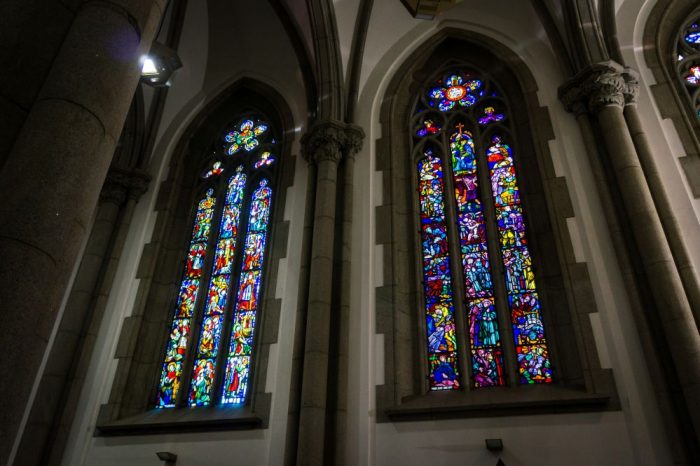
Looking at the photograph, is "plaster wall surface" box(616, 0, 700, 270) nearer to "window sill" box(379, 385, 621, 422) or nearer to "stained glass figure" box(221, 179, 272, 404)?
"window sill" box(379, 385, 621, 422)

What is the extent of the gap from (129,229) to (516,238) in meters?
5.77

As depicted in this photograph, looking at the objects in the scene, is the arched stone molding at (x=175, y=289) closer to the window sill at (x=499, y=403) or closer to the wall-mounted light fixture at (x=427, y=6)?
the window sill at (x=499, y=403)

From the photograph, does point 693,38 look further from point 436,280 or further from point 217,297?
point 217,297

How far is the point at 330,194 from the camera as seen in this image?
22.4 ft

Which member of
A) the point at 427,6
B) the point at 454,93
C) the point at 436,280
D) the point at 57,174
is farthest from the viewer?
the point at 427,6

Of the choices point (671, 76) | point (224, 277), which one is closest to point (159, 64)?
point (224, 277)

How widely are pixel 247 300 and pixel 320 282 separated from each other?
1.60 m

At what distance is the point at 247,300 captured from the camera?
726cm

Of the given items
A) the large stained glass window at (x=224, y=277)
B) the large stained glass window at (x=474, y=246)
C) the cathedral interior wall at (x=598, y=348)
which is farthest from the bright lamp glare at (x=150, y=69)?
the large stained glass window at (x=474, y=246)

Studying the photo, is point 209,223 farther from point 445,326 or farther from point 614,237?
point 614,237

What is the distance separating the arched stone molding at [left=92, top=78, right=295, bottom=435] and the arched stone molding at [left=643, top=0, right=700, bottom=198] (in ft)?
16.2

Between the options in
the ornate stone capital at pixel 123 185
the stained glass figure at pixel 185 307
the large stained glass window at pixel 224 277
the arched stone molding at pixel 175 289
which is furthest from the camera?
the ornate stone capital at pixel 123 185

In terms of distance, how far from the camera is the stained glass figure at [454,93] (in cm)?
797

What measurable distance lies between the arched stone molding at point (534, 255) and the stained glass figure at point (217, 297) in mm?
2366
